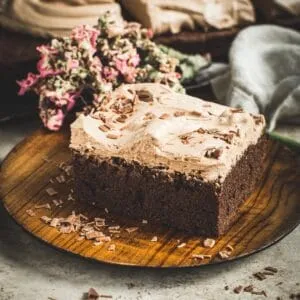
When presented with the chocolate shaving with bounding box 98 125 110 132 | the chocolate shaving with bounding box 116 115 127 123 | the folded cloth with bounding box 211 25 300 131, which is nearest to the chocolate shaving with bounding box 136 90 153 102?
the chocolate shaving with bounding box 116 115 127 123

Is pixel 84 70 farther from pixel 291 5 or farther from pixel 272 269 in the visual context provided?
pixel 291 5

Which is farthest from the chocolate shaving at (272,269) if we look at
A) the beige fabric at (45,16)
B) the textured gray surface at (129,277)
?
the beige fabric at (45,16)

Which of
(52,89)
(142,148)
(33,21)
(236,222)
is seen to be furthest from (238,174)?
(33,21)

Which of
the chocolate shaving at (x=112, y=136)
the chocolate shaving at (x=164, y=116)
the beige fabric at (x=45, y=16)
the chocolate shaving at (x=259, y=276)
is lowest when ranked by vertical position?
the chocolate shaving at (x=259, y=276)

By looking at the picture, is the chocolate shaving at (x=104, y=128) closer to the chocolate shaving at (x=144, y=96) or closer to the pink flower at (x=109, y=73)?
the chocolate shaving at (x=144, y=96)

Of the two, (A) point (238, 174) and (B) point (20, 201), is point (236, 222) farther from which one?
(B) point (20, 201)

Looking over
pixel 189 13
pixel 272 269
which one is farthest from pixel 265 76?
pixel 272 269
